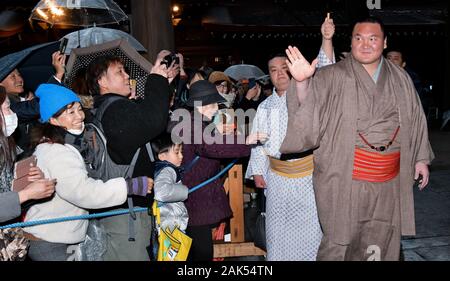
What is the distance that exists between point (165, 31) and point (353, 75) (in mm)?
4810

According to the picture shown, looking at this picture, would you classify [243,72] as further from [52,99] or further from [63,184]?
[63,184]

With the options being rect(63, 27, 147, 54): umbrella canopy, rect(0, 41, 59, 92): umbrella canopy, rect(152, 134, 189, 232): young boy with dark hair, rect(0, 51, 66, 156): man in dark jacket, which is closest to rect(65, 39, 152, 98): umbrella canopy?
rect(0, 51, 66, 156): man in dark jacket

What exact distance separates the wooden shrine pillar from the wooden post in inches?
131

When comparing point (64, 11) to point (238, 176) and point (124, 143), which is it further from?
point (124, 143)

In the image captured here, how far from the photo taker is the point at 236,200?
4.44 meters

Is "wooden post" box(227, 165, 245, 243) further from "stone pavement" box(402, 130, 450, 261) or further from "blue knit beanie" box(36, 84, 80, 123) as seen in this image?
"blue knit beanie" box(36, 84, 80, 123)

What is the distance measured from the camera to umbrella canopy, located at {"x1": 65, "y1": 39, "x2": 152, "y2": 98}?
3.74 m

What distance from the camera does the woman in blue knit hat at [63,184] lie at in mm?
2348

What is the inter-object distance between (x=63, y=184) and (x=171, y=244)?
0.89 metres

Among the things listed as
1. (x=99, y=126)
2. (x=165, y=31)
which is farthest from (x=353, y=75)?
(x=165, y=31)

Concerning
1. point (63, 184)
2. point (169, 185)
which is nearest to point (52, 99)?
point (63, 184)

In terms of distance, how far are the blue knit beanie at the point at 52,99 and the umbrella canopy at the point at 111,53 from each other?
1114mm

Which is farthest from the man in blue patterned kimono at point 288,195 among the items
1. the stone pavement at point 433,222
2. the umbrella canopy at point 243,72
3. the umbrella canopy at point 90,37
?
the umbrella canopy at point 243,72

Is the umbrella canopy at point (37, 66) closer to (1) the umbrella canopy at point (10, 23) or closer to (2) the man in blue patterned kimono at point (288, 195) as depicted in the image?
(2) the man in blue patterned kimono at point (288, 195)
